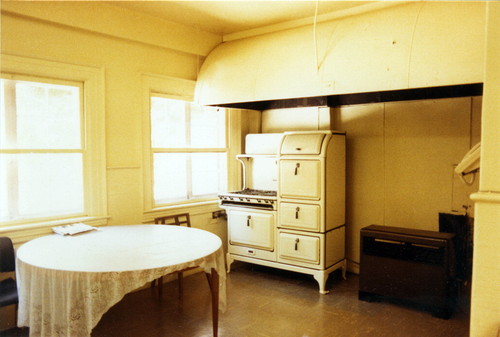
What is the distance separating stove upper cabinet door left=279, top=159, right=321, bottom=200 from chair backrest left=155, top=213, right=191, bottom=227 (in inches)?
45.9

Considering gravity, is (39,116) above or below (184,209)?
above

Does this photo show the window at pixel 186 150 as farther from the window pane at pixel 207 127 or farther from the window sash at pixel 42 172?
the window sash at pixel 42 172

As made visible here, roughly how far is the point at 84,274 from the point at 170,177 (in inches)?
99.1

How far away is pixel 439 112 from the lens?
15.0ft

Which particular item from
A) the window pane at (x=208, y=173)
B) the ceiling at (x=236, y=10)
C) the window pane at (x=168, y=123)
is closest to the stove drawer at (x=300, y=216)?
the window pane at (x=208, y=173)

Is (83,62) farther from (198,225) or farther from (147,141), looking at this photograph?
(198,225)

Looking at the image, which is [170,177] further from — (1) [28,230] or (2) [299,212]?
(1) [28,230]

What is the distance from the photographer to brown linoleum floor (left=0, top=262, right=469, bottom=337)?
3598 millimetres

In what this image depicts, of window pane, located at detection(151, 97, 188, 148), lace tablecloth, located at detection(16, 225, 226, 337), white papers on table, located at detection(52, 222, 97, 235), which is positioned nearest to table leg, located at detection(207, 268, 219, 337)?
lace tablecloth, located at detection(16, 225, 226, 337)

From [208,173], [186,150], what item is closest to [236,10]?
[186,150]

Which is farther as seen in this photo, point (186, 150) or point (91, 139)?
point (186, 150)

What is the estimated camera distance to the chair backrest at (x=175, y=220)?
4512 millimetres

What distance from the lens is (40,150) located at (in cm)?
382

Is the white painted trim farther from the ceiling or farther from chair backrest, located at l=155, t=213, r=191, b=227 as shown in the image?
chair backrest, located at l=155, t=213, r=191, b=227
